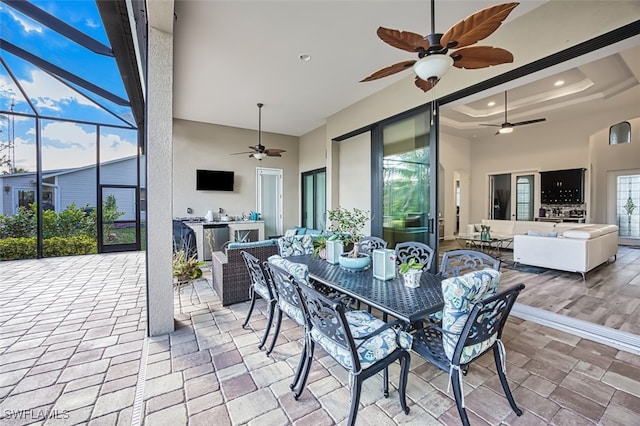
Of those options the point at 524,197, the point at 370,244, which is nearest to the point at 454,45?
the point at 370,244

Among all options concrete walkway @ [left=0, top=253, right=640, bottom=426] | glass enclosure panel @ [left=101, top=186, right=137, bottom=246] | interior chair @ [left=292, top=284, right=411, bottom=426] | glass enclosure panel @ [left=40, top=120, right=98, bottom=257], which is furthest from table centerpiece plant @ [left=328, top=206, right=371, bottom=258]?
glass enclosure panel @ [left=40, top=120, right=98, bottom=257]

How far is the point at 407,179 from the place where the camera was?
448cm

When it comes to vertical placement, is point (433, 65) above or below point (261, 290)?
above

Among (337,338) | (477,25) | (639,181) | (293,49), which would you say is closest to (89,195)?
(293,49)

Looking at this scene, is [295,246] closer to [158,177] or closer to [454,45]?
[158,177]

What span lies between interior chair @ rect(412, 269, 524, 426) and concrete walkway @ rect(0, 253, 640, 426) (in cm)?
43

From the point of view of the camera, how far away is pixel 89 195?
6.68m

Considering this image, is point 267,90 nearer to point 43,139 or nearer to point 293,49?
point 293,49

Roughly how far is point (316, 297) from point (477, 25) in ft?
6.35

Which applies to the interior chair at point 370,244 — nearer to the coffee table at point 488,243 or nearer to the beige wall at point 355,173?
the beige wall at point 355,173

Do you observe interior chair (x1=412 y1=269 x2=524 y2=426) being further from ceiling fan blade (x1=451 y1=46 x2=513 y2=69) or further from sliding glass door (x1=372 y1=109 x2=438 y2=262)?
sliding glass door (x1=372 y1=109 x2=438 y2=262)

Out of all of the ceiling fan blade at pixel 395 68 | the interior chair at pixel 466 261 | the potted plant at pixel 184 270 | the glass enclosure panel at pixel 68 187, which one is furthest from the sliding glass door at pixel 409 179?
the glass enclosure panel at pixel 68 187

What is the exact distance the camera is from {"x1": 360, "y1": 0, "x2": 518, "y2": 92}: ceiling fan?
5.42 ft

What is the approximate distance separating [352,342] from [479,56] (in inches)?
87.2
